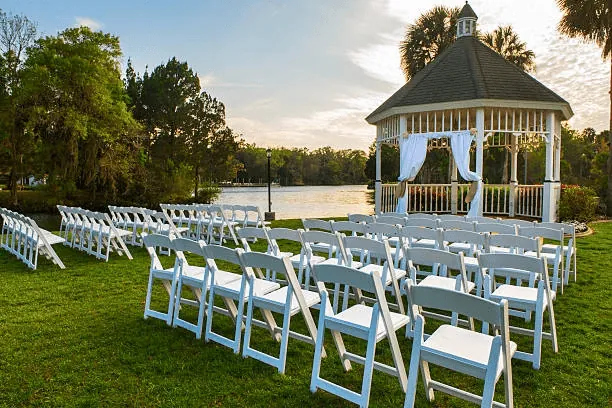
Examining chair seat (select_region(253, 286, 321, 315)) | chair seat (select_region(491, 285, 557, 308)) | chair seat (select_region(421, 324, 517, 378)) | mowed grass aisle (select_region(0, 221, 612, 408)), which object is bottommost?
mowed grass aisle (select_region(0, 221, 612, 408))

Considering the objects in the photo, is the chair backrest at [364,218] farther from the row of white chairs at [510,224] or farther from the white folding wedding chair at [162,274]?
the white folding wedding chair at [162,274]

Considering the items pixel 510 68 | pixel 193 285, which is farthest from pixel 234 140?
pixel 193 285

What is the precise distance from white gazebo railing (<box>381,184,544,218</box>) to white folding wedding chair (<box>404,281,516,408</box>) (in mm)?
10872

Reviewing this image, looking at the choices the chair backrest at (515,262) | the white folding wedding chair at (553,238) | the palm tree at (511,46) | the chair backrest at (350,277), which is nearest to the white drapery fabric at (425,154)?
the white folding wedding chair at (553,238)

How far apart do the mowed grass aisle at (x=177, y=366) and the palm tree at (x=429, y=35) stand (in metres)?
20.7

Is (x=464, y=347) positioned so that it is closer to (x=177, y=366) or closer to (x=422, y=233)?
(x=177, y=366)

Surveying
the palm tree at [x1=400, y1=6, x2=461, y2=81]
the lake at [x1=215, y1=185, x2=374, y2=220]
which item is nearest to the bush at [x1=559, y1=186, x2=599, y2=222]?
the lake at [x1=215, y1=185, x2=374, y2=220]

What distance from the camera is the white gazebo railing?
13.3 m

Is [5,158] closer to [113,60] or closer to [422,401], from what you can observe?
[113,60]

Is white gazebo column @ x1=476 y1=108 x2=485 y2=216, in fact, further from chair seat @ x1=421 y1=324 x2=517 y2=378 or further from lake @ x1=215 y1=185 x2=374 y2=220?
chair seat @ x1=421 y1=324 x2=517 y2=378

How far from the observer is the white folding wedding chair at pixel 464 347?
6.68 feet

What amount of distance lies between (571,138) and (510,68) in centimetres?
4595

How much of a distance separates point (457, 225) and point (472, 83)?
20.9ft

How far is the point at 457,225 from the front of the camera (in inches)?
247
